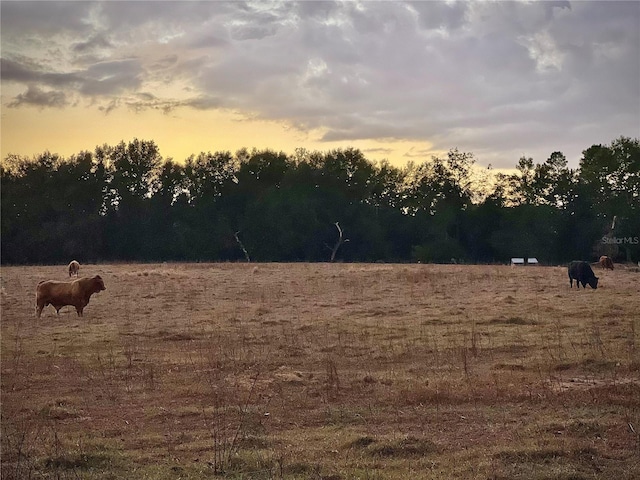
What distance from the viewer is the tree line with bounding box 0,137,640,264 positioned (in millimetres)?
64438

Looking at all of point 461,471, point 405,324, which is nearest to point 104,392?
point 461,471

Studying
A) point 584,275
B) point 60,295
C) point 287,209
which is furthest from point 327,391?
point 287,209

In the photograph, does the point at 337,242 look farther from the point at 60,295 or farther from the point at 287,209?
the point at 60,295

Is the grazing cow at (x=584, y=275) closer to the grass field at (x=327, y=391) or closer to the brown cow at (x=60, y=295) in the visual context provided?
the grass field at (x=327, y=391)

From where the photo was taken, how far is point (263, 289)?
27703 millimetres

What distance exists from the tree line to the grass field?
42.7 metres

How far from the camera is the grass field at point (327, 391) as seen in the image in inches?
289

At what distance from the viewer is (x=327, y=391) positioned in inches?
424

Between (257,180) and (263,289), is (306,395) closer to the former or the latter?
(263,289)

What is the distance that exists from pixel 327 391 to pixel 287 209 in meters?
58.5

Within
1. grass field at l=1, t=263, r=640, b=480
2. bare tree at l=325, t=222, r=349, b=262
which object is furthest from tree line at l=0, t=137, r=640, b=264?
grass field at l=1, t=263, r=640, b=480

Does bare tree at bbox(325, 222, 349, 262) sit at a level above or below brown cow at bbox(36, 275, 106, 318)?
above

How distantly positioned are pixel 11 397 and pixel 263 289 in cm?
1704

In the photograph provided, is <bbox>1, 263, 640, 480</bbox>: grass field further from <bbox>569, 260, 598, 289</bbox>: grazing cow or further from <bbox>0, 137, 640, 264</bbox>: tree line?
<bbox>0, 137, 640, 264</bbox>: tree line
